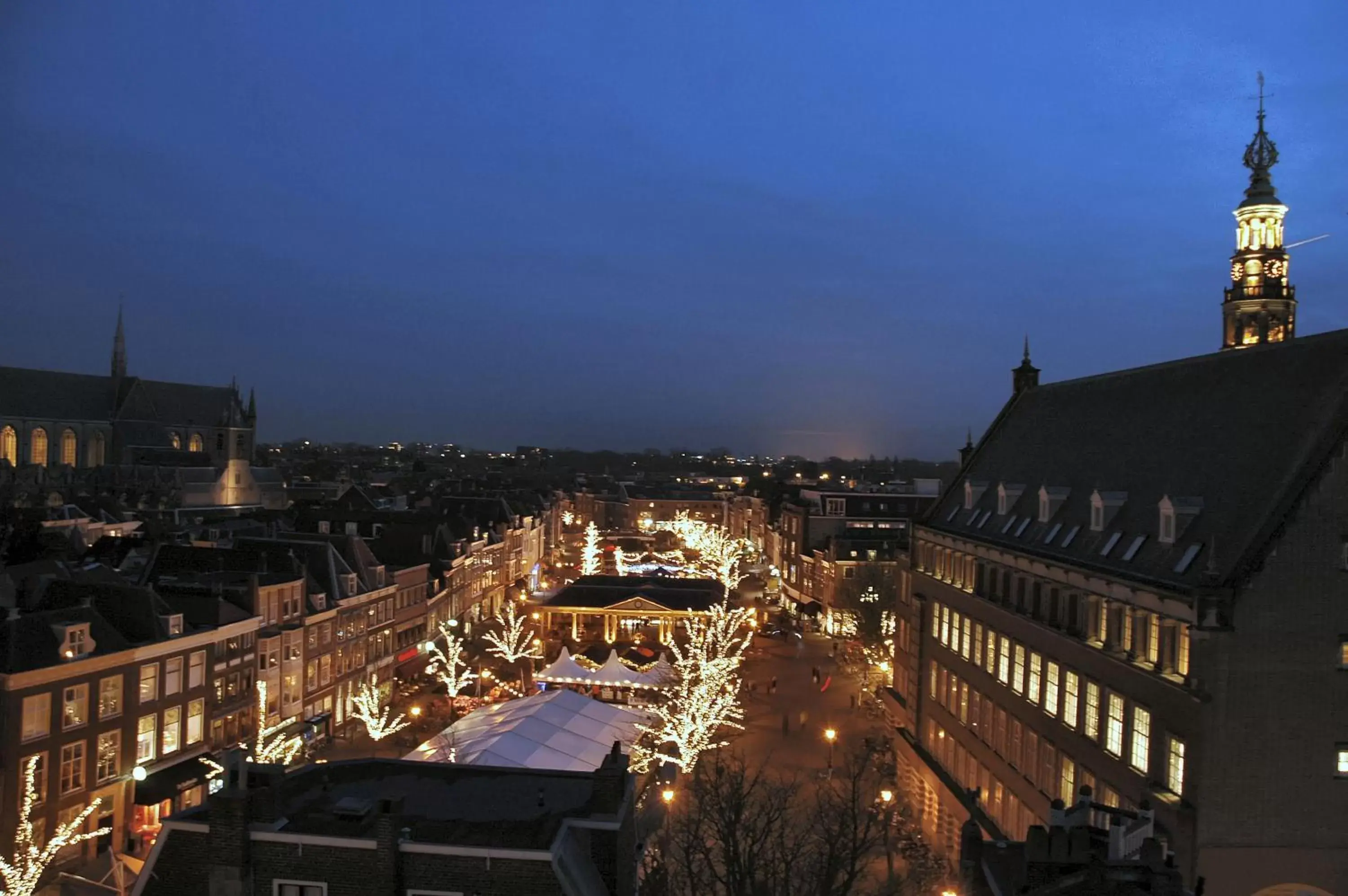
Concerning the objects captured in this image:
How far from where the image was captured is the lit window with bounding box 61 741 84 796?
32406mm

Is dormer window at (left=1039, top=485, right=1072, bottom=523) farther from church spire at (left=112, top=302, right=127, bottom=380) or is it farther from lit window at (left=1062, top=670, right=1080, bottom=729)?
church spire at (left=112, top=302, right=127, bottom=380)

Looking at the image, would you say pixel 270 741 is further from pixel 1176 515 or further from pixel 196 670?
pixel 1176 515

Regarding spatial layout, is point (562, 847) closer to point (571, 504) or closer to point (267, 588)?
point (267, 588)

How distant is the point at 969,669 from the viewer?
39.6 meters

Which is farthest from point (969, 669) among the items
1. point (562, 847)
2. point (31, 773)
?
point (31, 773)

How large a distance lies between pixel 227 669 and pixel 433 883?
30885 mm

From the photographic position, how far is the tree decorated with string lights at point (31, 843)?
1048 inches

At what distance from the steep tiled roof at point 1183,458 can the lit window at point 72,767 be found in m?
34.9

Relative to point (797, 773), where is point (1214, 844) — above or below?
above

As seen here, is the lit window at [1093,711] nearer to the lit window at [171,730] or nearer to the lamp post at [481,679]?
the lit window at [171,730]

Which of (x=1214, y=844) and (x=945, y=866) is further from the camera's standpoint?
(x=945, y=866)

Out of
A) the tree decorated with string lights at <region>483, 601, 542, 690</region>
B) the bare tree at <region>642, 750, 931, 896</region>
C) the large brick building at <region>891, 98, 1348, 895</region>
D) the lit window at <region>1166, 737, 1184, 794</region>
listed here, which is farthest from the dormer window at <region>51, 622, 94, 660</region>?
the lit window at <region>1166, 737, 1184, 794</region>

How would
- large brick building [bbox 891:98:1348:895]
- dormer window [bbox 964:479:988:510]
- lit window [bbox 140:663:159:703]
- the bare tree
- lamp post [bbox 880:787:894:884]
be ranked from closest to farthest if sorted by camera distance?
the bare tree, large brick building [bbox 891:98:1348:895], lamp post [bbox 880:787:894:884], lit window [bbox 140:663:159:703], dormer window [bbox 964:479:988:510]

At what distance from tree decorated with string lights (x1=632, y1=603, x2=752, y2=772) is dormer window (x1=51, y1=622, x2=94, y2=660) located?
20.6m
